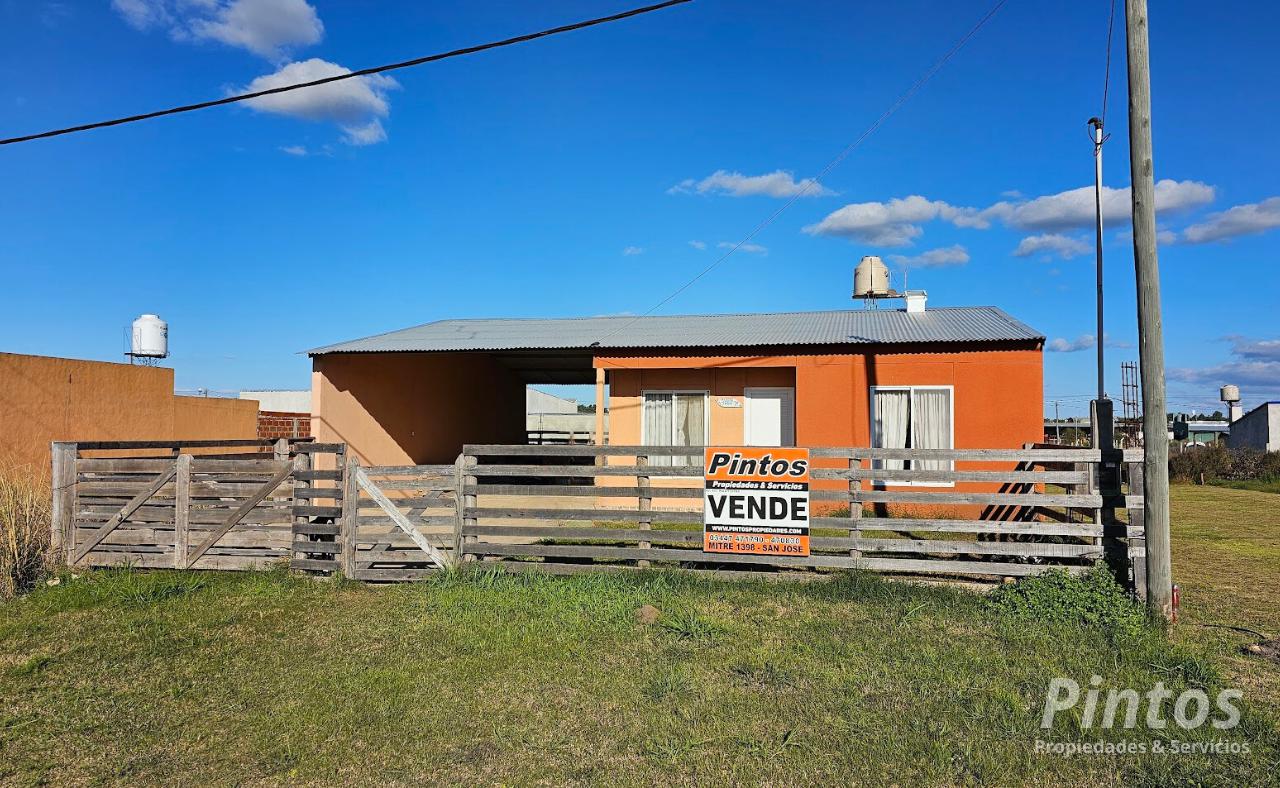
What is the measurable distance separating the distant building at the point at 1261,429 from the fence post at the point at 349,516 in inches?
1506

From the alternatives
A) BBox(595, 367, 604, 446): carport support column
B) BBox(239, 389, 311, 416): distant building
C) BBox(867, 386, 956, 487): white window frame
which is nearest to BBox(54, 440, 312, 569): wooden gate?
BBox(595, 367, 604, 446): carport support column

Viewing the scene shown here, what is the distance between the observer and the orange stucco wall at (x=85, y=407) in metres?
13.0

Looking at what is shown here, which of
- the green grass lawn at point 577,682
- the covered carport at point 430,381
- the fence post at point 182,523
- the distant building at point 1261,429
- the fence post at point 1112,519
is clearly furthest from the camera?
the distant building at point 1261,429

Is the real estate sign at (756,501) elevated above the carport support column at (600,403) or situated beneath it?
situated beneath

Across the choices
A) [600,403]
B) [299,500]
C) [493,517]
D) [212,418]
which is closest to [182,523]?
[299,500]

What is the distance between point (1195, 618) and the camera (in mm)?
7012

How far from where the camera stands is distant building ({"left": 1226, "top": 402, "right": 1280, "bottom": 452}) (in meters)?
36.6

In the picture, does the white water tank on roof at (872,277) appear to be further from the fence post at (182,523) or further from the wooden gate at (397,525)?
the fence post at (182,523)

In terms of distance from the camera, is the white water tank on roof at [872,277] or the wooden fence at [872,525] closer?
the wooden fence at [872,525]

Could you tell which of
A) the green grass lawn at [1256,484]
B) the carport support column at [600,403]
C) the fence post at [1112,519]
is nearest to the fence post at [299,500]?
the carport support column at [600,403]

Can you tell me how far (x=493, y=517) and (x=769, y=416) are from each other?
7.82 meters

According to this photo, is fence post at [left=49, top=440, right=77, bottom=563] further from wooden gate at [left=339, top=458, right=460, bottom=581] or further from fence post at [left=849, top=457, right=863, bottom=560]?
fence post at [left=849, top=457, right=863, bottom=560]

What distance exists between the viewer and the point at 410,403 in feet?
66.7

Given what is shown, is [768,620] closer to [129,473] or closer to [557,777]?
[557,777]
